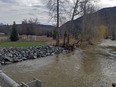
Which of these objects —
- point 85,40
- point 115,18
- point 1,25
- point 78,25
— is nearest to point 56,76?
point 85,40

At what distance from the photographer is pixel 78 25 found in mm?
45594

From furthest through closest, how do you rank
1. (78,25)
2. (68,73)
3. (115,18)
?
(115,18) < (78,25) < (68,73)

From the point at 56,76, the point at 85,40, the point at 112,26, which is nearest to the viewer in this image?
the point at 56,76

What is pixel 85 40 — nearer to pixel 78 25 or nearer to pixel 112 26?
pixel 78 25

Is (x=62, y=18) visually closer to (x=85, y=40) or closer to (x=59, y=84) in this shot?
(x=85, y=40)

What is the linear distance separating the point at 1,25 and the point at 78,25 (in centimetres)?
4181

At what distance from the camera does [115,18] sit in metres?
107

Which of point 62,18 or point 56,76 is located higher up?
point 62,18

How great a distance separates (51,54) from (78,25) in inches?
909

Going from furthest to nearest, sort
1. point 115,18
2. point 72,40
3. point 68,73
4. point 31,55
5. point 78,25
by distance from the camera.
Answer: point 115,18 < point 78,25 < point 72,40 < point 31,55 < point 68,73

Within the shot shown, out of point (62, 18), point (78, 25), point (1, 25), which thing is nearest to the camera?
point (62, 18)

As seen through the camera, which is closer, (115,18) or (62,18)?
(62,18)

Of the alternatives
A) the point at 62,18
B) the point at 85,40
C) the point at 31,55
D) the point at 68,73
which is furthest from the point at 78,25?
the point at 68,73

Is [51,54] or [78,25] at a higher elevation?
[78,25]
